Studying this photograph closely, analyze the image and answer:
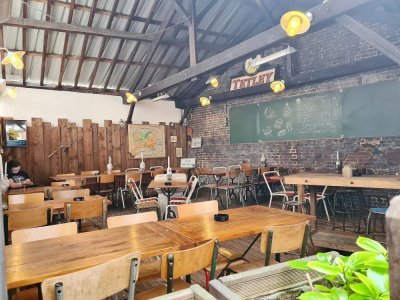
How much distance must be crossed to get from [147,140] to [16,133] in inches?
148

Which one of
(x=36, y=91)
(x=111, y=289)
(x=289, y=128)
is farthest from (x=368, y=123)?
(x=36, y=91)

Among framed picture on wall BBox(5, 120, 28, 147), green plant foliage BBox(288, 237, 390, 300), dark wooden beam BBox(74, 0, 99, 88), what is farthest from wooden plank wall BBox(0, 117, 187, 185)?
green plant foliage BBox(288, 237, 390, 300)

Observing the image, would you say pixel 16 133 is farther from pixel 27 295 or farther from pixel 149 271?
pixel 149 271

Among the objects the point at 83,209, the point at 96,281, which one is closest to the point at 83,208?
the point at 83,209

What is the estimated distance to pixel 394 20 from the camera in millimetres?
5340

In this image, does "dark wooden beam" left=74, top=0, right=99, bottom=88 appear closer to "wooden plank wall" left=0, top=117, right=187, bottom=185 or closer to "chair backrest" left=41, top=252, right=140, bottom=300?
"wooden plank wall" left=0, top=117, right=187, bottom=185

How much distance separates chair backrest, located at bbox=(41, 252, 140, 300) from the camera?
4.19ft

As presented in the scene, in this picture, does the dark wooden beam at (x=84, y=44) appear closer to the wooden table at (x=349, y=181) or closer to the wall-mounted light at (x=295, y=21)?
the wall-mounted light at (x=295, y=21)

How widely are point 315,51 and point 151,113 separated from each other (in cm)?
552

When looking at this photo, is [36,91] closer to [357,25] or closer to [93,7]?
[93,7]

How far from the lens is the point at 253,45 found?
4984mm

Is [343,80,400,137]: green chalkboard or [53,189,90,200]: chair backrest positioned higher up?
[343,80,400,137]: green chalkboard

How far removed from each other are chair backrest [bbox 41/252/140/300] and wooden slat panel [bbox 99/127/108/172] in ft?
26.0

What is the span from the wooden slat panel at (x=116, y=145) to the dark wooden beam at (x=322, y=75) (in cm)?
321
